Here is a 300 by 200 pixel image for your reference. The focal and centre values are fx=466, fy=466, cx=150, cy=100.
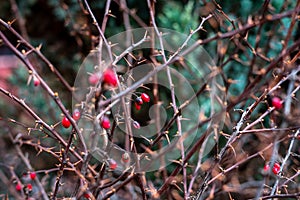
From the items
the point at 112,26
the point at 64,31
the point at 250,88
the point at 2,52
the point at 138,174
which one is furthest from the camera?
the point at 2,52

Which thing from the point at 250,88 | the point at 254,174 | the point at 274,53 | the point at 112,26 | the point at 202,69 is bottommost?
the point at 254,174

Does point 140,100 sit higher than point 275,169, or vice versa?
point 140,100

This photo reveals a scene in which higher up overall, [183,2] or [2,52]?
[183,2]

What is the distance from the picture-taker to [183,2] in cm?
365

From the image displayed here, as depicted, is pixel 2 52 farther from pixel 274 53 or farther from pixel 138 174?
pixel 138 174

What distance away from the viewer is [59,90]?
4328mm

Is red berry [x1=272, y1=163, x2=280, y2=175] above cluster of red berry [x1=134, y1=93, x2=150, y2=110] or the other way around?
the other way around

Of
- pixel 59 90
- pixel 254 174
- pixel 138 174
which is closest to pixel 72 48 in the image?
pixel 59 90

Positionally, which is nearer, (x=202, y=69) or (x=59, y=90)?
(x=202, y=69)

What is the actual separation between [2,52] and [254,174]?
4.80m

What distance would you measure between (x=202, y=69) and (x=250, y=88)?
185 cm

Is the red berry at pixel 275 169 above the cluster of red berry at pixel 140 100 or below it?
below

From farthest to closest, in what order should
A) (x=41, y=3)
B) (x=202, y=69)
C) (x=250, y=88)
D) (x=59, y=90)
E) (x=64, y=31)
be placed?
(x=41, y=3)
(x=64, y=31)
(x=59, y=90)
(x=202, y=69)
(x=250, y=88)

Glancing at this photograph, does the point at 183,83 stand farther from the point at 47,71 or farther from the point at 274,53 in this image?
the point at 47,71
